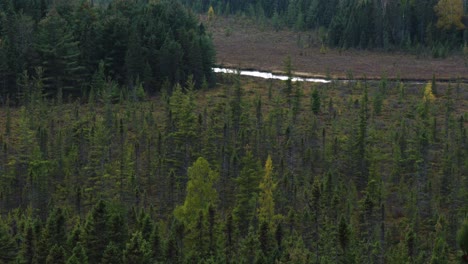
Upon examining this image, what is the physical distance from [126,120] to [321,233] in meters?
38.8

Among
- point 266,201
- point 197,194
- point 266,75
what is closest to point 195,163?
point 197,194

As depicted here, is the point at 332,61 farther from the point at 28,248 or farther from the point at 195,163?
the point at 28,248

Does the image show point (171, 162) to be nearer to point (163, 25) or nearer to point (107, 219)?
point (107, 219)

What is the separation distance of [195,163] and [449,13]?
4904 inches

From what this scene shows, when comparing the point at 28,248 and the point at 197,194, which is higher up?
the point at 197,194

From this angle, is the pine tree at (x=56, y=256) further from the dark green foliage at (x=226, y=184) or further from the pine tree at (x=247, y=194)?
the pine tree at (x=247, y=194)

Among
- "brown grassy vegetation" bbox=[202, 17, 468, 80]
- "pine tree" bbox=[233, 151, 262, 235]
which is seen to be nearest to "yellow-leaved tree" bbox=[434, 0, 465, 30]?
"brown grassy vegetation" bbox=[202, 17, 468, 80]

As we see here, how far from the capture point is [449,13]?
169 m

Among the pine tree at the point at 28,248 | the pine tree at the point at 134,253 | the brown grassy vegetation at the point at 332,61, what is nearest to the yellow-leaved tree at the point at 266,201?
the pine tree at the point at 134,253

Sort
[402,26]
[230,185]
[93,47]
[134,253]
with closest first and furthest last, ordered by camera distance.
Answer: [134,253] → [230,185] → [93,47] → [402,26]

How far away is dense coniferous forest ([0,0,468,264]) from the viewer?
52844mm

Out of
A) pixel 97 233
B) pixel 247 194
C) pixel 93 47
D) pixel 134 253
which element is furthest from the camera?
pixel 93 47

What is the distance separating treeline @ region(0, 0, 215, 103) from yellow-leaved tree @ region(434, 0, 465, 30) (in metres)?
68.4

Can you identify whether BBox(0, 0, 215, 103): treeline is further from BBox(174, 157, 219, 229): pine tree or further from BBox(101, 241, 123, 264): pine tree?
BBox(101, 241, 123, 264): pine tree
